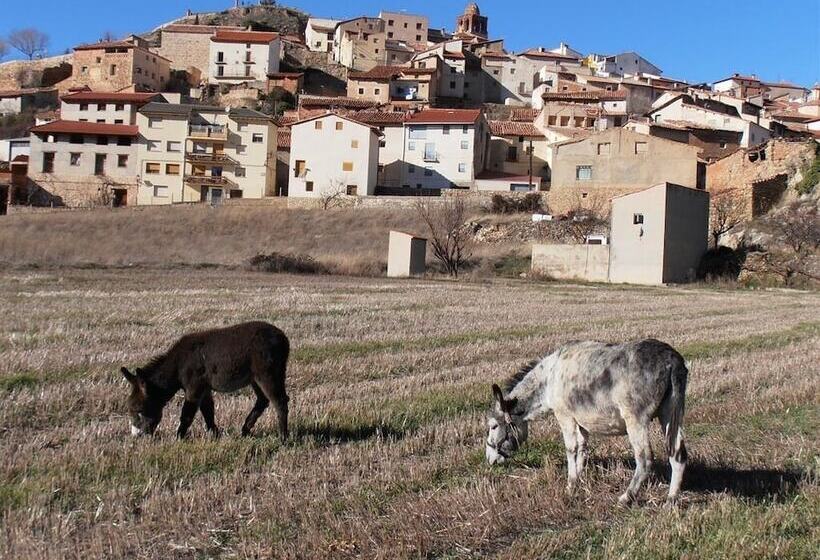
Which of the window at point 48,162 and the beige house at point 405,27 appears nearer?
the window at point 48,162

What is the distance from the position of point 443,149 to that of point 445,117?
3.48 m

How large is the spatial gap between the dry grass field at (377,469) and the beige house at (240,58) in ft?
Result: 368

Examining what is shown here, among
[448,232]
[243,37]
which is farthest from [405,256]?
[243,37]

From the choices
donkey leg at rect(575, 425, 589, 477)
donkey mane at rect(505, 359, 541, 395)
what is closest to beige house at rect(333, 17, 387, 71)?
donkey mane at rect(505, 359, 541, 395)

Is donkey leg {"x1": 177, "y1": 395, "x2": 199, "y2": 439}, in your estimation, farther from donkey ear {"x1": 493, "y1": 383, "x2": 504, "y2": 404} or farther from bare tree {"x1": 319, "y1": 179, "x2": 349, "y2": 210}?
bare tree {"x1": 319, "y1": 179, "x2": 349, "y2": 210}

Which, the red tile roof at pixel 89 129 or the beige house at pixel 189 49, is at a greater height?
the beige house at pixel 189 49

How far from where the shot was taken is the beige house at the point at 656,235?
159ft

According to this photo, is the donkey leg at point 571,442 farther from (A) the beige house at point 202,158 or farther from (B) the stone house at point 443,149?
(A) the beige house at point 202,158

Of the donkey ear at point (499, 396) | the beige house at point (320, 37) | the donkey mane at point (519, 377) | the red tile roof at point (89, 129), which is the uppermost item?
the beige house at point (320, 37)

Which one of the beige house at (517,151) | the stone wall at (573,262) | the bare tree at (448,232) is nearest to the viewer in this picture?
the stone wall at (573,262)

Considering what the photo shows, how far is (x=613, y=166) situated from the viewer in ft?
231

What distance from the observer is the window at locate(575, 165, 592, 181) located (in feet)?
233

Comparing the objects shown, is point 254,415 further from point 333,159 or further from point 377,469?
point 333,159

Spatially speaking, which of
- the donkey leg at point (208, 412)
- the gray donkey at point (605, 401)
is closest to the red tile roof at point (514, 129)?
the donkey leg at point (208, 412)
